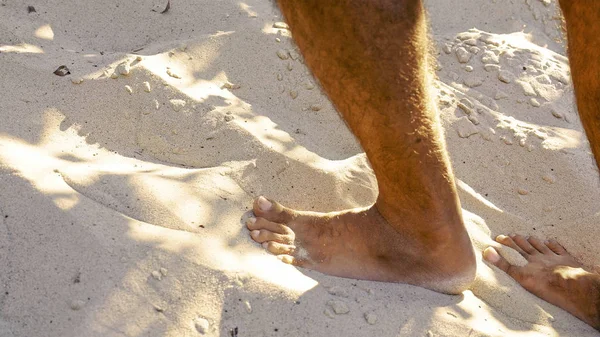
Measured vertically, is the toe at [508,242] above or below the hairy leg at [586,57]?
below

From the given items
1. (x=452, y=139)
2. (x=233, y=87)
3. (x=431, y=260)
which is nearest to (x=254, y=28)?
(x=233, y=87)

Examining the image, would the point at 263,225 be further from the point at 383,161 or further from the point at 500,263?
the point at 500,263

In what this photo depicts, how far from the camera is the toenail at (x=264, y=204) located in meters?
1.97

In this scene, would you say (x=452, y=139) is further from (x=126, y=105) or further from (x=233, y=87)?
(x=126, y=105)

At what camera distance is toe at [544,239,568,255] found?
223cm

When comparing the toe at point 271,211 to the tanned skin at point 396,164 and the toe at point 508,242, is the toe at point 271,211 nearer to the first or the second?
the tanned skin at point 396,164

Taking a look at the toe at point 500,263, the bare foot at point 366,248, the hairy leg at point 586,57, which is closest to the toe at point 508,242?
the toe at point 500,263

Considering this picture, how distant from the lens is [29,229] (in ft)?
5.19

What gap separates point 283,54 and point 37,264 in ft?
4.82

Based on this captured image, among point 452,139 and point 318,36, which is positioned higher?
point 318,36

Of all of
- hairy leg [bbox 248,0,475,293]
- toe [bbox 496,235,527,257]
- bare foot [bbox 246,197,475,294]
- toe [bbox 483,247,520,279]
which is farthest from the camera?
toe [bbox 496,235,527,257]

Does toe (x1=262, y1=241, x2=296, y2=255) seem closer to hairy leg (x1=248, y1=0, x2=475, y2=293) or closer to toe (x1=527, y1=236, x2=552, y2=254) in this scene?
hairy leg (x1=248, y1=0, x2=475, y2=293)

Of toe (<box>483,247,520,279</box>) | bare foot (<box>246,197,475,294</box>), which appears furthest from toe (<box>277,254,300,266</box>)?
toe (<box>483,247,520,279</box>)

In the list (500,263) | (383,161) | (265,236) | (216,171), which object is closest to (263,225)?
(265,236)
